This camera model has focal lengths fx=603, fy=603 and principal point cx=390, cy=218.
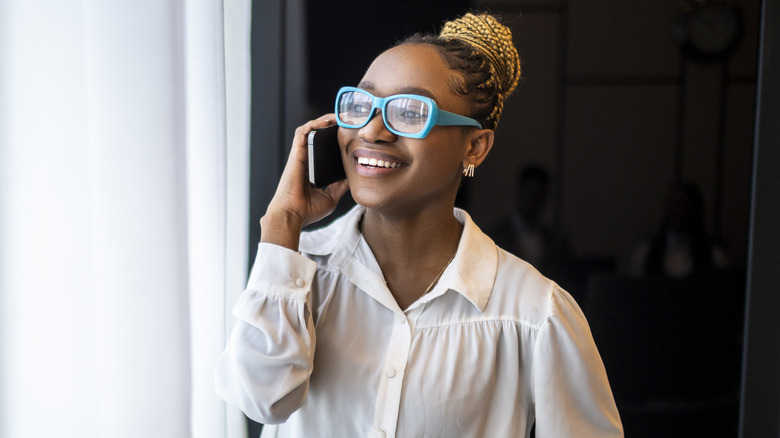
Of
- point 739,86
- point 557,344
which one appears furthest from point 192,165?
point 739,86

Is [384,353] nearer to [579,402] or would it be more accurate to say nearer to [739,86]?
[579,402]

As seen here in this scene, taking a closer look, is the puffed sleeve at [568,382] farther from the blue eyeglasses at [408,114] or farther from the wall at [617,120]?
the wall at [617,120]

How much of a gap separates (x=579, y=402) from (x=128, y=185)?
2.95 ft

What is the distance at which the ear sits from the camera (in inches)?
44.1

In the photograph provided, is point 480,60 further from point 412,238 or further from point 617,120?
point 617,120

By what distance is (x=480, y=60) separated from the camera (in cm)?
111

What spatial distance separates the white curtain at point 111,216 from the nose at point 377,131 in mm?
397

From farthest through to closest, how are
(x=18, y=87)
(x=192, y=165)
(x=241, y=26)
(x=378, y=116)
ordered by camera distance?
(x=241, y=26)
(x=192, y=165)
(x=378, y=116)
(x=18, y=87)

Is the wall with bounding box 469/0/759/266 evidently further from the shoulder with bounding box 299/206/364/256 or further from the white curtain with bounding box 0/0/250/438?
the white curtain with bounding box 0/0/250/438

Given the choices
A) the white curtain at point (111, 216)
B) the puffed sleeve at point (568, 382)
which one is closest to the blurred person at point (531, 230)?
the puffed sleeve at point (568, 382)

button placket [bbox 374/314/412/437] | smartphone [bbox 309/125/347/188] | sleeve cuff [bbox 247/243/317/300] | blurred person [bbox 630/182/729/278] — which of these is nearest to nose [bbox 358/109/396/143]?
smartphone [bbox 309/125/347/188]

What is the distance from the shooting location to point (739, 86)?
161 centimetres

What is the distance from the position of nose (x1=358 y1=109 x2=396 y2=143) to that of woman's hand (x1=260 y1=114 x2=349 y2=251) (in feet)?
0.53

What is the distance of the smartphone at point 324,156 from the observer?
1129mm
